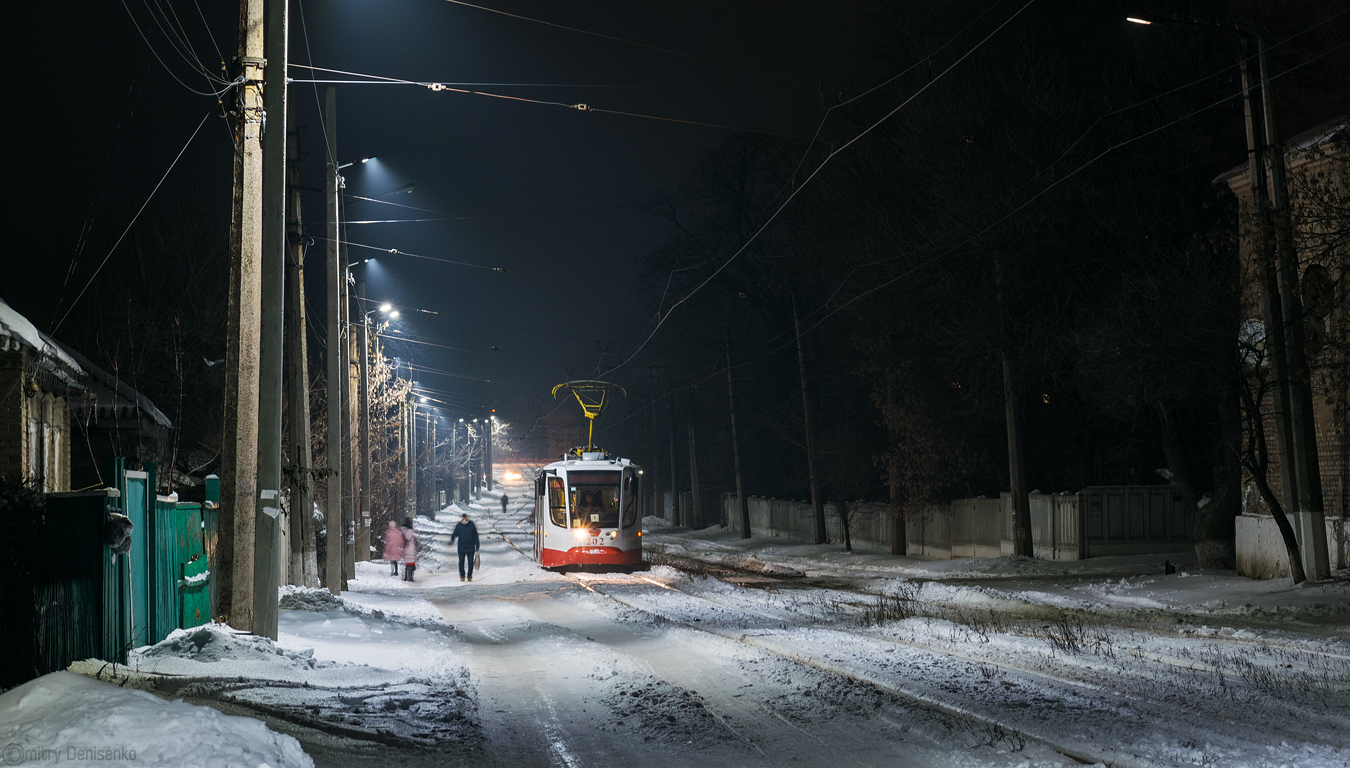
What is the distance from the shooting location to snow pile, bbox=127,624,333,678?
9.30 m

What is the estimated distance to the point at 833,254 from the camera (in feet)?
108

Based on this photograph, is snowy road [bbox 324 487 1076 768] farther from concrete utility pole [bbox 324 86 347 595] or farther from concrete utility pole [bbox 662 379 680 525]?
concrete utility pole [bbox 662 379 680 525]

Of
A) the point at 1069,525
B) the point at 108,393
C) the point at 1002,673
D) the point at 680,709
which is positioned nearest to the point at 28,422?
the point at 108,393

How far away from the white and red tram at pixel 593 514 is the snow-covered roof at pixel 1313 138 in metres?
16.0

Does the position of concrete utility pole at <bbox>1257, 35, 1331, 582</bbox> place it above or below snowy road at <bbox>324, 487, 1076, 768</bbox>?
above

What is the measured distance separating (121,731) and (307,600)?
10.9m

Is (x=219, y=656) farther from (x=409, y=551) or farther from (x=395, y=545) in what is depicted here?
(x=395, y=545)

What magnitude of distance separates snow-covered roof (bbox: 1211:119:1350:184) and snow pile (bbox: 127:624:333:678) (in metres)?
16.4

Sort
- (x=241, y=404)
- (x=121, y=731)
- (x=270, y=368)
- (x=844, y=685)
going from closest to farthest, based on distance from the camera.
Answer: (x=121, y=731) → (x=844, y=685) → (x=241, y=404) → (x=270, y=368)

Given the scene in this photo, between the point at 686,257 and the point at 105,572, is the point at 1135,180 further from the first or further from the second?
the point at 686,257

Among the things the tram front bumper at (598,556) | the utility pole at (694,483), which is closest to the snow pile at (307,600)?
the tram front bumper at (598,556)

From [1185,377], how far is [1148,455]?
40.9 ft

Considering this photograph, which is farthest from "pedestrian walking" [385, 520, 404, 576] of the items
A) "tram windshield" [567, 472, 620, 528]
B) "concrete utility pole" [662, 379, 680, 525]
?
"concrete utility pole" [662, 379, 680, 525]

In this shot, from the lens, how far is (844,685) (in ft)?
30.9
